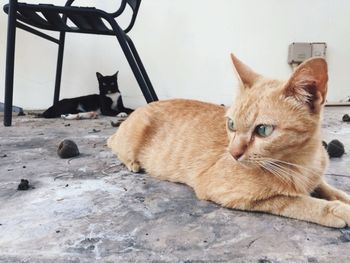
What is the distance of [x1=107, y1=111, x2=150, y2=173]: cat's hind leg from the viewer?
4.99 ft

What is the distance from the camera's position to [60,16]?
254 centimetres

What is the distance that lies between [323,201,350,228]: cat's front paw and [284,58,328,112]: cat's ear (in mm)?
242

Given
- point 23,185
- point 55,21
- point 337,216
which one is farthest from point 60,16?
point 337,216

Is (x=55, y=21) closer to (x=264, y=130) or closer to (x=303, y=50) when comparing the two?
(x=264, y=130)

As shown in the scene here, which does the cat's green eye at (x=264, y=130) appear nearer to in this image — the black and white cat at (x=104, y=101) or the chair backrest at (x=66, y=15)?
the chair backrest at (x=66, y=15)

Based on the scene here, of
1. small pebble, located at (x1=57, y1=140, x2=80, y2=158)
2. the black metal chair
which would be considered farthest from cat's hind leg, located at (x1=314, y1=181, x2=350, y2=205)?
the black metal chair

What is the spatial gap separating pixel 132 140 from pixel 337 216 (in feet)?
2.80

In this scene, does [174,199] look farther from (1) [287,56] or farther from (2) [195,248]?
(1) [287,56]

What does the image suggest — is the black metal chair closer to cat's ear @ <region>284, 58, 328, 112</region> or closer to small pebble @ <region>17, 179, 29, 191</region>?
small pebble @ <region>17, 179, 29, 191</region>

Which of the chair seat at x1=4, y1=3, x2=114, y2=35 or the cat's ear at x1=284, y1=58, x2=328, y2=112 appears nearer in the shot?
the cat's ear at x1=284, y1=58, x2=328, y2=112

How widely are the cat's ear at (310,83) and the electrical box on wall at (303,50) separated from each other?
2711 mm

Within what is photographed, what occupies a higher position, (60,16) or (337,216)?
(60,16)

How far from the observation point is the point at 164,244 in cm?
87

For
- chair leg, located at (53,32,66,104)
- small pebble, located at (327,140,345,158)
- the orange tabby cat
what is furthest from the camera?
chair leg, located at (53,32,66,104)
